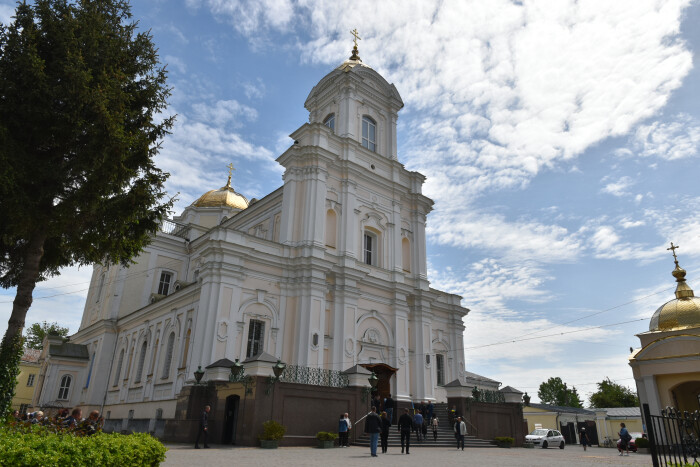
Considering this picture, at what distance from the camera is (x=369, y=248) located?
29.2 m

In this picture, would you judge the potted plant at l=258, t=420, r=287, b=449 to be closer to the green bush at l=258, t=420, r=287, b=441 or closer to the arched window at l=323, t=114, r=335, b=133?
the green bush at l=258, t=420, r=287, b=441

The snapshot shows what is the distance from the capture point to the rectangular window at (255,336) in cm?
2282

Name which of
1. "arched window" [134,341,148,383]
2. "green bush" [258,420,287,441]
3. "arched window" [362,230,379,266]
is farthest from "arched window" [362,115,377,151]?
"green bush" [258,420,287,441]

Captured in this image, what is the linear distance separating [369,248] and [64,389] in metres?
23.2

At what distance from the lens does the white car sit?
27.5 m

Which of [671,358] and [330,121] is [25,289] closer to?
[671,358]

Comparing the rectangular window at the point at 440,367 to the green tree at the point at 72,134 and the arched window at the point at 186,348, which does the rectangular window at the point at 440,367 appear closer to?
the arched window at the point at 186,348

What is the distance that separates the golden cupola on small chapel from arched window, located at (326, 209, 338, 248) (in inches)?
716

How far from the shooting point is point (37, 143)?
1227 cm

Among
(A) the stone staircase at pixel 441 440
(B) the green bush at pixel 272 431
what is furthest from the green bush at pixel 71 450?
(A) the stone staircase at pixel 441 440

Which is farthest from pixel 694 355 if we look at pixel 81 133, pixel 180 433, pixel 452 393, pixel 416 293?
pixel 81 133

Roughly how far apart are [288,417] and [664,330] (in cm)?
1606

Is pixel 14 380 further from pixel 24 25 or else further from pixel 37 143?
pixel 24 25

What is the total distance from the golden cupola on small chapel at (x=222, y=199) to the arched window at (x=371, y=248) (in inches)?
704
